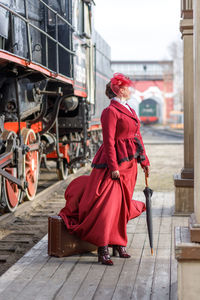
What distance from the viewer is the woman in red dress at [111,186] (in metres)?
4.63

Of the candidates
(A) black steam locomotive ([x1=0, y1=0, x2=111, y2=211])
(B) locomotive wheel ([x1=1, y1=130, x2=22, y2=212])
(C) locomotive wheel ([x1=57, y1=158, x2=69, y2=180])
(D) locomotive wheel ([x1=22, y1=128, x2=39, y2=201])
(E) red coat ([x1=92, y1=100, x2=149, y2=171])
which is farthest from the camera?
(C) locomotive wheel ([x1=57, y1=158, x2=69, y2=180])

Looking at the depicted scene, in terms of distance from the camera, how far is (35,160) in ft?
29.5

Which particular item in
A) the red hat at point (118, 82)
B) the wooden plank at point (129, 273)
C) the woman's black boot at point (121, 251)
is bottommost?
the wooden plank at point (129, 273)

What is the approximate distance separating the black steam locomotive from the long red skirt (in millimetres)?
1997

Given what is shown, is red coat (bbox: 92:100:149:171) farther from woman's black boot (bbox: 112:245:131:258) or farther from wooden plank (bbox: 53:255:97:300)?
wooden plank (bbox: 53:255:97:300)

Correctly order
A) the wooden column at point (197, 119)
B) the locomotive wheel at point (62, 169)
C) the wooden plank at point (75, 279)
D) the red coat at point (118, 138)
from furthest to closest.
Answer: the locomotive wheel at point (62, 169), the red coat at point (118, 138), the wooden plank at point (75, 279), the wooden column at point (197, 119)

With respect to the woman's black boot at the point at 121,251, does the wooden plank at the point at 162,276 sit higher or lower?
lower

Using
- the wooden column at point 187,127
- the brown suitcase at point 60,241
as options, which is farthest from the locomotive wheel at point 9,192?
the brown suitcase at point 60,241

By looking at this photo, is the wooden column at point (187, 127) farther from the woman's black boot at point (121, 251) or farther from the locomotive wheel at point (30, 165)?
the locomotive wheel at point (30, 165)

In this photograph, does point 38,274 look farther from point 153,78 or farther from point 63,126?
point 153,78

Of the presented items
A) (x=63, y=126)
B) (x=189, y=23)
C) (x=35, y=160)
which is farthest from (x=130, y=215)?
(x=63, y=126)

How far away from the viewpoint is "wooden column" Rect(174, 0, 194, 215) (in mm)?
6715

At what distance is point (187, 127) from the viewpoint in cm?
678

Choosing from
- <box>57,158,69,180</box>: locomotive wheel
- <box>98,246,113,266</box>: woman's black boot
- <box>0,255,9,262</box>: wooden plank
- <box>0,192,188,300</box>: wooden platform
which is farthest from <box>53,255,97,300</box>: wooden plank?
<box>57,158,69,180</box>: locomotive wheel
